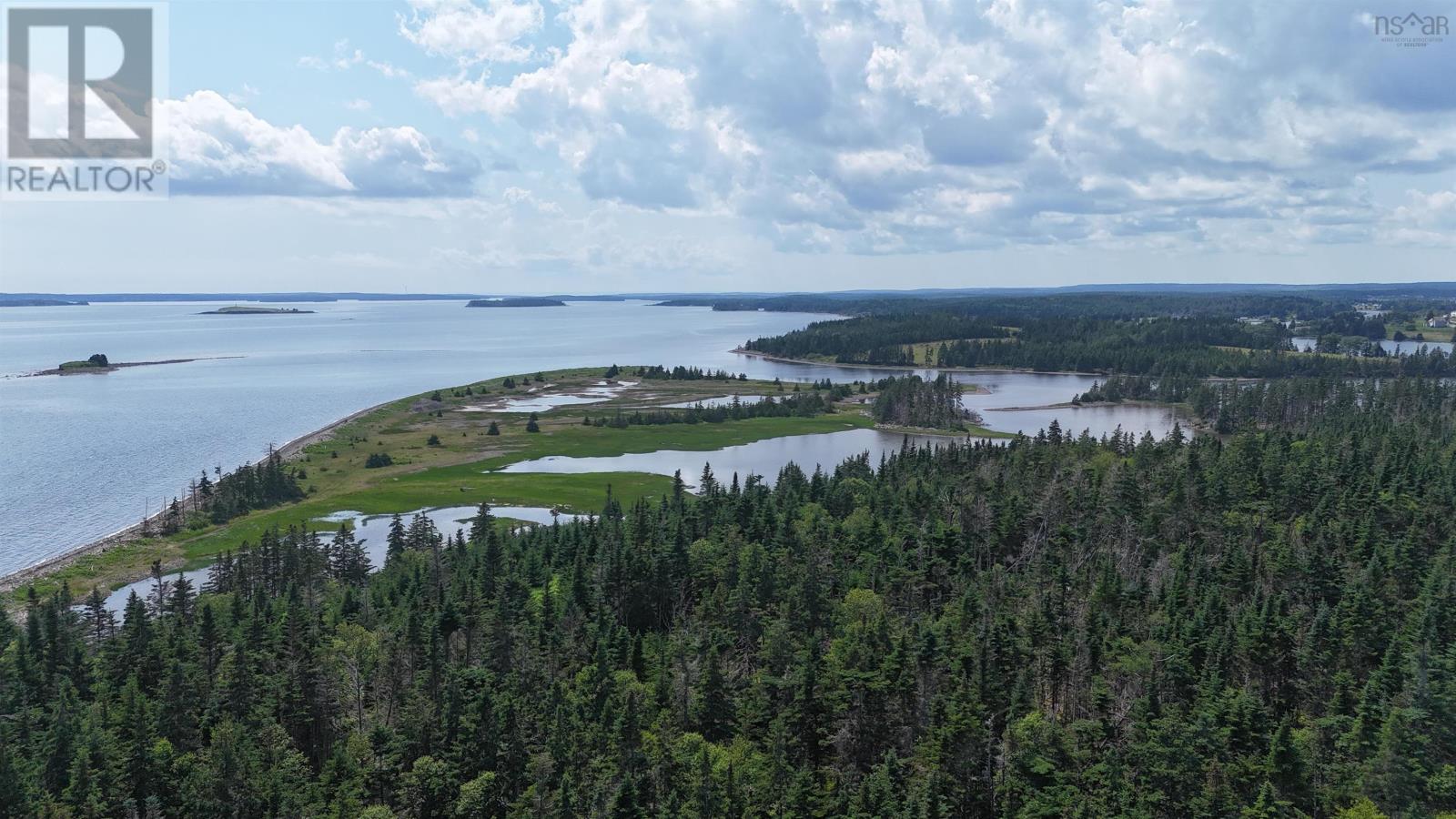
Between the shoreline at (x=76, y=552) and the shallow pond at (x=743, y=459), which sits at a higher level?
the shallow pond at (x=743, y=459)

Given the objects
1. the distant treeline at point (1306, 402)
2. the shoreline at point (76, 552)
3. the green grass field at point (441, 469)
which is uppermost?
the distant treeline at point (1306, 402)

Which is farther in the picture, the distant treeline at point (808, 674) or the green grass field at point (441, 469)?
the green grass field at point (441, 469)

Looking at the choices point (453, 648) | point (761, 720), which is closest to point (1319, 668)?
point (761, 720)

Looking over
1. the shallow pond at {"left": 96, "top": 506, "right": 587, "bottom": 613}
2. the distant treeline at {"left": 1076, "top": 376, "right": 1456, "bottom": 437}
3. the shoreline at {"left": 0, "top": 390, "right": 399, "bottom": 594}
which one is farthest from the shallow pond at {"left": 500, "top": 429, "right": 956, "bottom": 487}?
the distant treeline at {"left": 1076, "top": 376, "right": 1456, "bottom": 437}

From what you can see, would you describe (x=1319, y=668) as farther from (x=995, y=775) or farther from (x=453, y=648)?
(x=453, y=648)

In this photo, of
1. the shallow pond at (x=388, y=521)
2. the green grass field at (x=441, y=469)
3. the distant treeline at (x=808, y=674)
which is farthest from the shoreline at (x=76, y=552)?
the distant treeline at (x=808, y=674)

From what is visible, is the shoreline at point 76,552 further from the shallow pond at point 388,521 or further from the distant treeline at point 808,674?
the distant treeline at point 808,674

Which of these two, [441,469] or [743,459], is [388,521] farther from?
[743,459]

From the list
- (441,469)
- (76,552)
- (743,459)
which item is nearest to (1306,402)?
(743,459)
